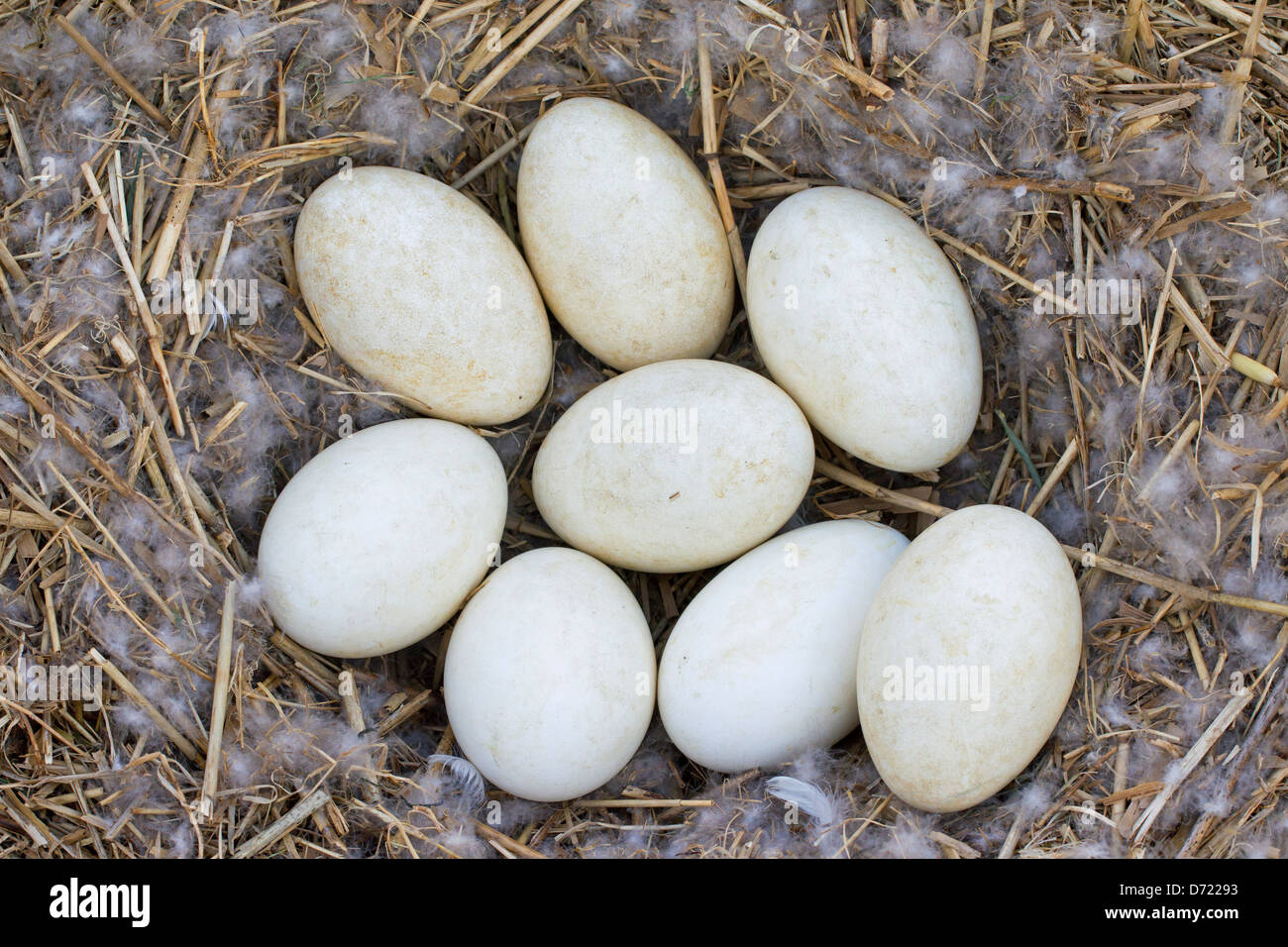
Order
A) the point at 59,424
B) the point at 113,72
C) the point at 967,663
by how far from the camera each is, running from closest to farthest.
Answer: the point at 967,663 → the point at 59,424 → the point at 113,72

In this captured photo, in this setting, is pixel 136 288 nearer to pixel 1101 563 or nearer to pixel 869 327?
pixel 869 327

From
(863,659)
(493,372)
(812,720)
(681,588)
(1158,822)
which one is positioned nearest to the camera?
(1158,822)

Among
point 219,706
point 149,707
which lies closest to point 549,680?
point 219,706

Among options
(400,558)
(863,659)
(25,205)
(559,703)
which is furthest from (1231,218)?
(25,205)

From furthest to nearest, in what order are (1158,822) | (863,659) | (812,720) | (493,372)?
(493,372) → (812,720) → (863,659) → (1158,822)

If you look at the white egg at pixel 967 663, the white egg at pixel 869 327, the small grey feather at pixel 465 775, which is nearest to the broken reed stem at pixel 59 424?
the small grey feather at pixel 465 775

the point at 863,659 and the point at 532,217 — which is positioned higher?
the point at 532,217

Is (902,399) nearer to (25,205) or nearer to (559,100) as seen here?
(559,100)
